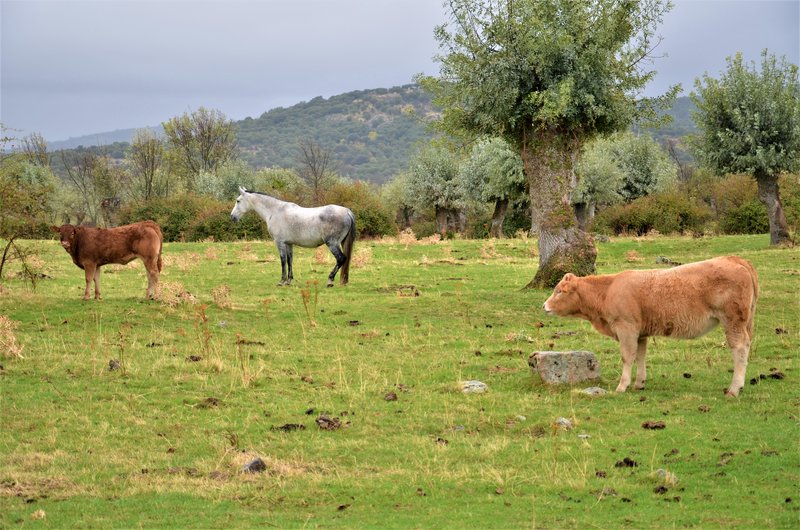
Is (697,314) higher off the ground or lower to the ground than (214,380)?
higher

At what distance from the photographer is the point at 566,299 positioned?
14.4m

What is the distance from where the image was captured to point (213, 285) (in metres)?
26.6

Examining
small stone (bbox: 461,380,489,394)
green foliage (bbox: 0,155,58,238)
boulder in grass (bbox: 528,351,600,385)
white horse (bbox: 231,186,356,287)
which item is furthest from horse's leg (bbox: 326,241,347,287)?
boulder in grass (bbox: 528,351,600,385)

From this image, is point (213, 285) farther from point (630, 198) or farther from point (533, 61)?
point (630, 198)

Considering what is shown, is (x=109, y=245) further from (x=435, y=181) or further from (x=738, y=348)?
(x=435, y=181)

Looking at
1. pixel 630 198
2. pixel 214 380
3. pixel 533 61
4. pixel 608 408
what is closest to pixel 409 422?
pixel 608 408

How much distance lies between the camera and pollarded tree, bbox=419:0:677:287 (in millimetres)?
23812

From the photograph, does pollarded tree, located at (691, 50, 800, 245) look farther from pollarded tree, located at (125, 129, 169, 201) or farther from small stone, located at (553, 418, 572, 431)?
pollarded tree, located at (125, 129, 169, 201)

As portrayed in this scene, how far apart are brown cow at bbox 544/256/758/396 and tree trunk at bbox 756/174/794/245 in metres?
27.6

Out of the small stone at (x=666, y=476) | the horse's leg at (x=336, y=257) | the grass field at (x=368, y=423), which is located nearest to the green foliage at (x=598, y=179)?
the horse's leg at (x=336, y=257)

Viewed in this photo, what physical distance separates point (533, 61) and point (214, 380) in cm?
1344

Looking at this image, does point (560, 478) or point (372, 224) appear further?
point (372, 224)

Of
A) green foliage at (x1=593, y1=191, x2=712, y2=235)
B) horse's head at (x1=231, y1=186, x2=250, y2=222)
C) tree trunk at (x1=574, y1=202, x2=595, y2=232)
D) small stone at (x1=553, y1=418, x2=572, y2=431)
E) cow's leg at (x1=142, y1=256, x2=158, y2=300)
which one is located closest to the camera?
small stone at (x1=553, y1=418, x2=572, y2=431)

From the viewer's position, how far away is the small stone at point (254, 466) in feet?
33.6
